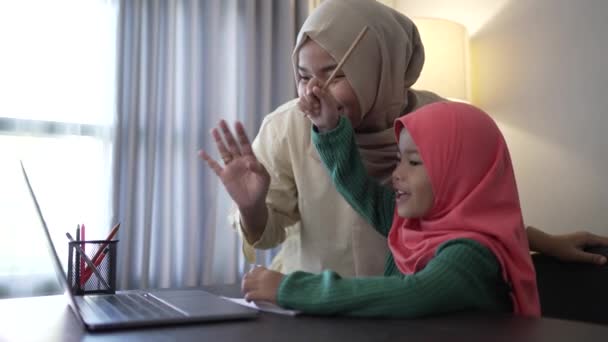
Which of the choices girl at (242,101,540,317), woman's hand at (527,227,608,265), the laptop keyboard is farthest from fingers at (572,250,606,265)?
the laptop keyboard

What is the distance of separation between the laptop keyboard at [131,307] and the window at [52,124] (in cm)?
128

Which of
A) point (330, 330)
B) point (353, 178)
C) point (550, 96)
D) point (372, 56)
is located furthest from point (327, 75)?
point (550, 96)

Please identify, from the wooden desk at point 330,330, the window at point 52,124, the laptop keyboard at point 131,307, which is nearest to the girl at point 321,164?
the laptop keyboard at point 131,307

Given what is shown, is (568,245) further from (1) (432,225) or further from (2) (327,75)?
(2) (327,75)

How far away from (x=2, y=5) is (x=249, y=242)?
141 cm

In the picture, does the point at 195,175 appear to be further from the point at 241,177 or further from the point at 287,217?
the point at 241,177

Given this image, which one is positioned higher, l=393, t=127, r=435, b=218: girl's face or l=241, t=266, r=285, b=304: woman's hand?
l=393, t=127, r=435, b=218: girl's face

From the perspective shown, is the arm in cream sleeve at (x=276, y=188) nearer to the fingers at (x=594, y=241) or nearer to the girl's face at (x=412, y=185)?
the girl's face at (x=412, y=185)

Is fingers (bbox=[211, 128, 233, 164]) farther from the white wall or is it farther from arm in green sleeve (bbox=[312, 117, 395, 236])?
the white wall

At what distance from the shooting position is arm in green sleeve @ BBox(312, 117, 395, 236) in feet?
3.92

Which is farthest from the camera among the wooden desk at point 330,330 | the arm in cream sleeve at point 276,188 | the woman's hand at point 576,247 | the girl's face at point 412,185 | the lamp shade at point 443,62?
the lamp shade at point 443,62

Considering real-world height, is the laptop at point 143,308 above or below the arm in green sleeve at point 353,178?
below

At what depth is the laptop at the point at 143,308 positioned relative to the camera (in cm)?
72

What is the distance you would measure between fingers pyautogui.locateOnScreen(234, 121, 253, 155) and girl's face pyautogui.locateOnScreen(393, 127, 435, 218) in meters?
0.28
